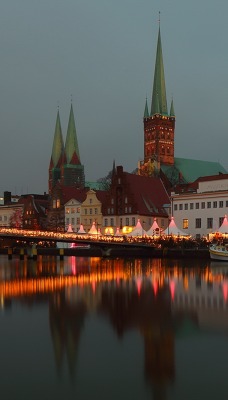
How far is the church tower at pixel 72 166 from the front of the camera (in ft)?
491

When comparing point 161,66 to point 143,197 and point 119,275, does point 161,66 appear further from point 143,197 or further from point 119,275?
point 119,275

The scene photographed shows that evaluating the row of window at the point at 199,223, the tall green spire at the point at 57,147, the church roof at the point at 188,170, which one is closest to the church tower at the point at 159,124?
the church roof at the point at 188,170

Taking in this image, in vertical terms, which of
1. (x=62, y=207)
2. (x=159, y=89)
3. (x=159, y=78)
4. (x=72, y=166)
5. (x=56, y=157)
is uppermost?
(x=159, y=78)

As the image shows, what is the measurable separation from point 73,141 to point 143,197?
64.5 m

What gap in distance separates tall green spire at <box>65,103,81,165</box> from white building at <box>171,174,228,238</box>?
66776mm

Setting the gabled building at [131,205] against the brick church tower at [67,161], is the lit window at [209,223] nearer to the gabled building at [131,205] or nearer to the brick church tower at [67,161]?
the gabled building at [131,205]

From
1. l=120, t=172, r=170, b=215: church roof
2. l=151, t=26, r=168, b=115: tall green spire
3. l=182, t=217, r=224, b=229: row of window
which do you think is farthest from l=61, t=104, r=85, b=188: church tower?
l=182, t=217, r=224, b=229: row of window

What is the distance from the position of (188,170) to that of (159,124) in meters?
26.9

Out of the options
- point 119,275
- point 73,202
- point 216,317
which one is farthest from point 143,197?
point 216,317

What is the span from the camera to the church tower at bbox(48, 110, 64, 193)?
15488 cm

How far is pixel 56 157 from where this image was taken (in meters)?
158

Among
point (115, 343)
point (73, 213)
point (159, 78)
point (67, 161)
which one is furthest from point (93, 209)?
point (115, 343)

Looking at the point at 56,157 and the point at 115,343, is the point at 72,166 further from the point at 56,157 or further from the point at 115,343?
the point at 115,343

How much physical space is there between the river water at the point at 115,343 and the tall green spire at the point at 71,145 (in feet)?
384
